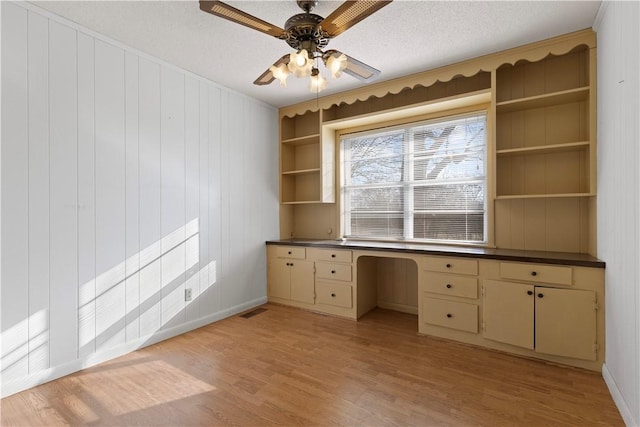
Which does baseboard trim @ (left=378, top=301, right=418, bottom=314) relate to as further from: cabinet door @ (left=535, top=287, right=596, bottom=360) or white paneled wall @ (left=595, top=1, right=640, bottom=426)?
white paneled wall @ (left=595, top=1, right=640, bottom=426)

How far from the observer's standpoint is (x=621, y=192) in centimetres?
181

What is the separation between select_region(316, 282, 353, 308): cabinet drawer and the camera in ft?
11.3

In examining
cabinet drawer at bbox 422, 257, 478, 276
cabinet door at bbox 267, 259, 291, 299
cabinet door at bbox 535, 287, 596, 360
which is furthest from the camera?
cabinet door at bbox 267, 259, 291, 299

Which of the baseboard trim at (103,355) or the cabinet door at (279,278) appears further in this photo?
the cabinet door at (279,278)

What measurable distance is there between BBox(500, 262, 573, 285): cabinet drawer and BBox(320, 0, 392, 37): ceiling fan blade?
7.11 ft

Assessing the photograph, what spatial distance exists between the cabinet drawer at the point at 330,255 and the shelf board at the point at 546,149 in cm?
179

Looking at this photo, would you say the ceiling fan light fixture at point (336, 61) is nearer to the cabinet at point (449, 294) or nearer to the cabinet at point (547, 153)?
the cabinet at point (547, 153)

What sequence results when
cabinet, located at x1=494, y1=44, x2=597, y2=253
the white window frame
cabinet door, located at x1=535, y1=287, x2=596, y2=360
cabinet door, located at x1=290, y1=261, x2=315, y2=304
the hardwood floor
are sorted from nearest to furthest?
the hardwood floor → cabinet door, located at x1=535, y1=287, x2=596, y2=360 → cabinet, located at x1=494, y1=44, x2=597, y2=253 → the white window frame → cabinet door, located at x1=290, y1=261, x2=315, y2=304

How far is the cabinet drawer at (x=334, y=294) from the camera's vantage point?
3455mm

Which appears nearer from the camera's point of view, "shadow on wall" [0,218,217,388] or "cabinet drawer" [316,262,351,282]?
"shadow on wall" [0,218,217,388]

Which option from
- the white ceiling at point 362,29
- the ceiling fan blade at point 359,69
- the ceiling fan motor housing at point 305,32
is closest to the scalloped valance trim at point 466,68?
the white ceiling at point 362,29

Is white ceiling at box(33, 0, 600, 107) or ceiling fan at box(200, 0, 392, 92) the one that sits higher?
white ceiling at box(33, 0, 600, 107)

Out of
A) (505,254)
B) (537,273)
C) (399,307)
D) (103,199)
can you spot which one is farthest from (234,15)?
(399,307)

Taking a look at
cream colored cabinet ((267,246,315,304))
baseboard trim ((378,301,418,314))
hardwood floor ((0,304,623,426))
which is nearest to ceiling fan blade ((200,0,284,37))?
hardwood floor ((0,304,623,426))
